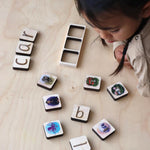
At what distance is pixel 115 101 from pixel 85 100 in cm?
10

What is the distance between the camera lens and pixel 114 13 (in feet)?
2.30

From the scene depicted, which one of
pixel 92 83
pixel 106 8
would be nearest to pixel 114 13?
pixel 106 8

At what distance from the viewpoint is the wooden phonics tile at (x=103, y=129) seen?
0.85 metres

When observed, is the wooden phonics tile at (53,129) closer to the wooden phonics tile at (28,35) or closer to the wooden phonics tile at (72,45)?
the wooden phonics tile at (72,45)

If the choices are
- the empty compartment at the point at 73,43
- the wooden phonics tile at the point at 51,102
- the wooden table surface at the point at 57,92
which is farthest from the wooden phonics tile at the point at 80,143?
the empty compartment at the point at 73,43

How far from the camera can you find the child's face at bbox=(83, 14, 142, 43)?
2.38 feet

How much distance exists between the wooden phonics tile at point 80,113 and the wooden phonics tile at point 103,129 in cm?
4

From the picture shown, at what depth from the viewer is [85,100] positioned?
0.93 meters

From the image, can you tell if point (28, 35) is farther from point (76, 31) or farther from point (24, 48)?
point (76, 31)

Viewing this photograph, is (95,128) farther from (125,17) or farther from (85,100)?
(125,17)

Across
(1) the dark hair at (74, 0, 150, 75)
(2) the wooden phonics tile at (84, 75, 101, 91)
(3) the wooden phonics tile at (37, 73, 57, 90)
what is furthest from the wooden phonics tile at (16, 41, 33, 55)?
(1) the dark hair at (74, 0, 150, 75)

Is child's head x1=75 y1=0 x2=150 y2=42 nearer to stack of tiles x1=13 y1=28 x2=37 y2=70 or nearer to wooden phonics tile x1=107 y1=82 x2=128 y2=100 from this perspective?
wooden phonics tile x1=107 y1=82 x2=128 y2=100

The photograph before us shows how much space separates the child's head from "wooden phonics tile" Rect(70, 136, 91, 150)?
0.31 metres

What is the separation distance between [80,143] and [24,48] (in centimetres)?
40
